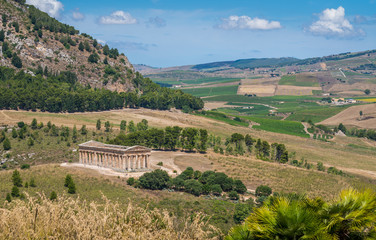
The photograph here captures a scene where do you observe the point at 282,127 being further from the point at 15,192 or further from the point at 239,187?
the point at 15,192

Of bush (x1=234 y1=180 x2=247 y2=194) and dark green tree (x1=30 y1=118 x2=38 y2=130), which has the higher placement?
dark green tree (x1=30 y1=118 x2=38 y2=130)

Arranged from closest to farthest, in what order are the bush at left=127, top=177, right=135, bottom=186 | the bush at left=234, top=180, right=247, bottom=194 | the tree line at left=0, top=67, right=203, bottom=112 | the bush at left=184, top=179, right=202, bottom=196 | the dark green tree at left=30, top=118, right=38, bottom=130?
1. the bush at left=184, top=179, right=202, bottom=196
2. the bush at left=127, top=177, right=135, bottom=186
3. the bush at left=234, top=180, right=247, bottom=194
4. the dark green tree at left=30, top=118, right=38, bottom=130
5. the tree line at left=0, top=67, right=203, bottom=112

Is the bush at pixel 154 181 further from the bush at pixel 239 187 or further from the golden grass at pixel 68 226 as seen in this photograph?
the golden grass at pixel 68 226

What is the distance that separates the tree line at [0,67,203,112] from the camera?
452 ft

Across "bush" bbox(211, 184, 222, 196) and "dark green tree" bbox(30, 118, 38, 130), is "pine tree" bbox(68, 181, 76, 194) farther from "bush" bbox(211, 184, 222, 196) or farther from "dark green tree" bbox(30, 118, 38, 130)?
"dark green tree" bbox(30, 118, 38, 130)

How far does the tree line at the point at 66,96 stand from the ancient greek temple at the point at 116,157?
177 feet

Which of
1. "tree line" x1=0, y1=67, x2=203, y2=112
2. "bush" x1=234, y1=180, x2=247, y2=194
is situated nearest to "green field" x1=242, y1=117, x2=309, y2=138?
"tree line" x1=0, y1=67, x2=203, y2=112

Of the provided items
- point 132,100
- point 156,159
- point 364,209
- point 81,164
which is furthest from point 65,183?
point 132,100

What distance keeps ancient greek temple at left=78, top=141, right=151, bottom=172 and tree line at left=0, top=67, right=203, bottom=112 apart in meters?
53.9

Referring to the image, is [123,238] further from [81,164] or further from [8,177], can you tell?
[81,164]

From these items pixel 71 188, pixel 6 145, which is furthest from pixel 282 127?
pixel 71 188

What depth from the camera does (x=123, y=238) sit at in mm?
15156

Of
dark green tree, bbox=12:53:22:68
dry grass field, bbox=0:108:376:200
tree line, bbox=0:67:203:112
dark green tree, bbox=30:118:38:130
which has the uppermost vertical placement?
dark green tree, bbox=12:53:22:68

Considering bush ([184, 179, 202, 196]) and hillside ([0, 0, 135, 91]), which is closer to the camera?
bush ([184, 179, 202, 196])
